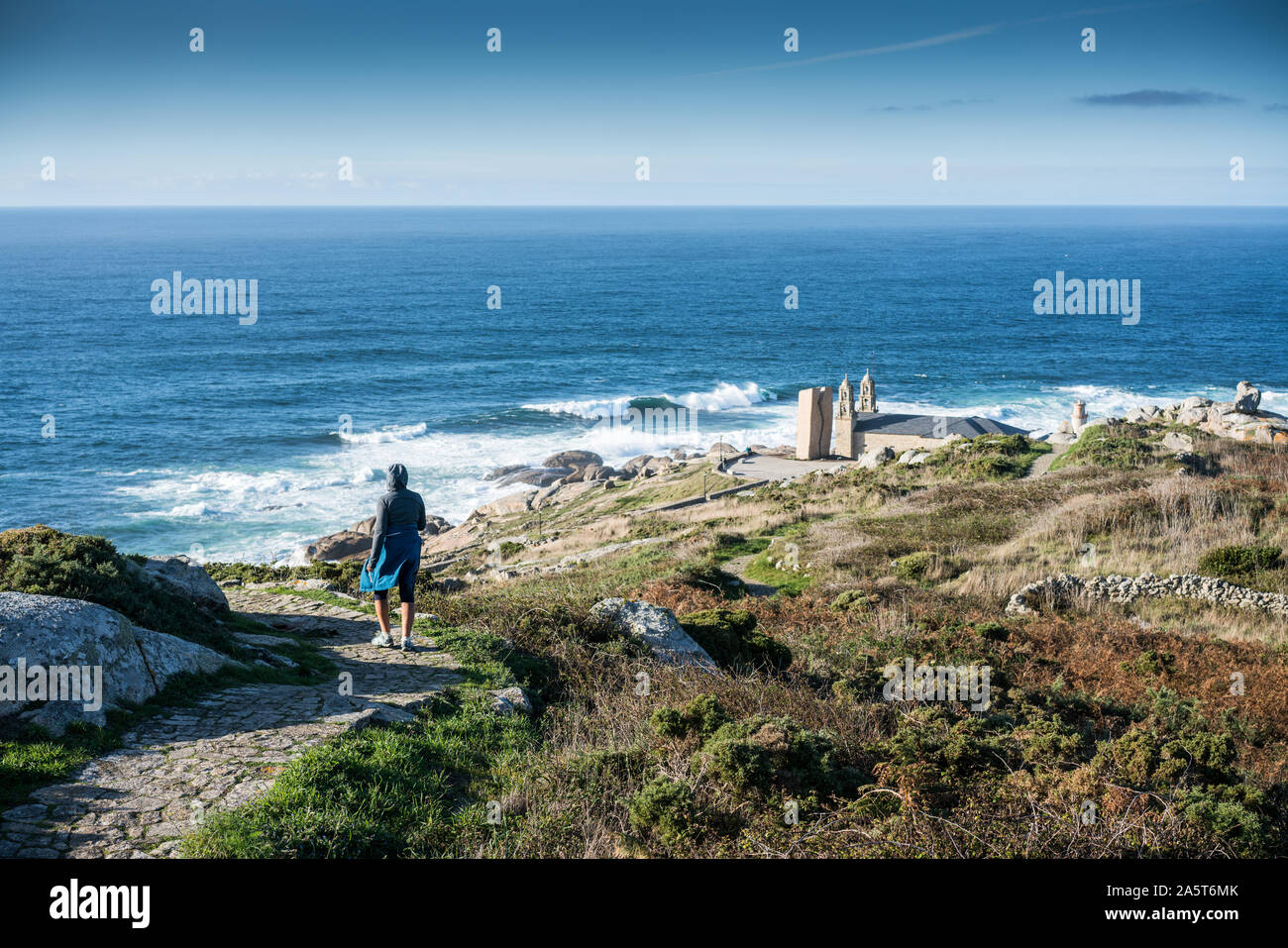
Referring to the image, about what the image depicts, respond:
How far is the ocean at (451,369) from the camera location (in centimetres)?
4859

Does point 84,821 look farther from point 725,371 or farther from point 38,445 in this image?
point 725,371

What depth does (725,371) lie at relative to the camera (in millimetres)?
85188

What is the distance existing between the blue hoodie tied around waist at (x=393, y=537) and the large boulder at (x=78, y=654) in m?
2.56

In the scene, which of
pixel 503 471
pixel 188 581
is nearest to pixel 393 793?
pixel 188 581

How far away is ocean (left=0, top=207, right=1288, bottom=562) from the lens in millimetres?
48594

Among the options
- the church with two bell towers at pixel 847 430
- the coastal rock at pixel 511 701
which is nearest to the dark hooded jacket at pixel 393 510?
the coastal rock at pixel 511 701

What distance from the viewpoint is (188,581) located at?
35.8 feet

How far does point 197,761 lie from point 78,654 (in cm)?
169

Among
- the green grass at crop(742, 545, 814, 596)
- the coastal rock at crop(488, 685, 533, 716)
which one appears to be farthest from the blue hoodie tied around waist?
the green grass at crop(742, 545, 814, 596)

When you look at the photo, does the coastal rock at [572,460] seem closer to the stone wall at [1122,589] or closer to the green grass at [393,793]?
the stone wall at [1122,589]

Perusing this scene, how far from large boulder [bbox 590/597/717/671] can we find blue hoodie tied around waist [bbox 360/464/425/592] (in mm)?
2650

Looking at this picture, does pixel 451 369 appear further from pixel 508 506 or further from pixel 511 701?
pixel 511 701
